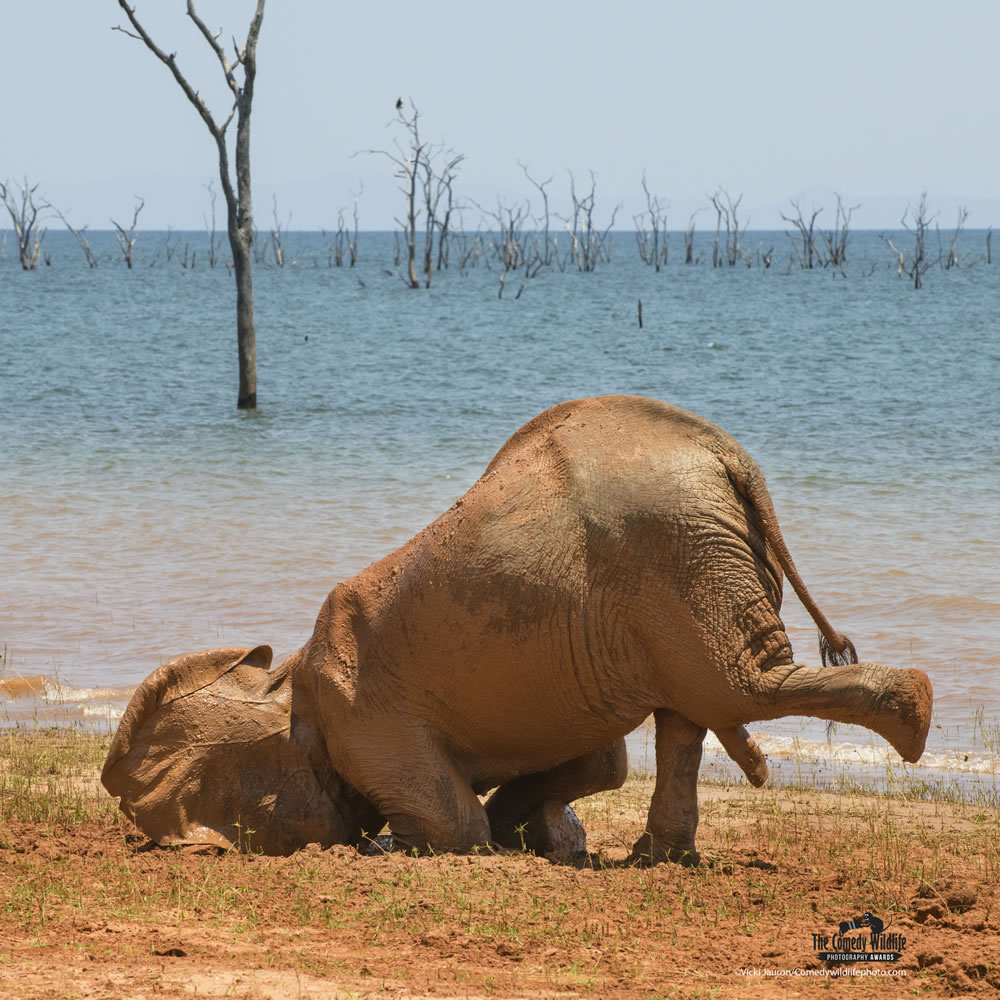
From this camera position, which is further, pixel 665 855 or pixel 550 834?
pixel 550 834

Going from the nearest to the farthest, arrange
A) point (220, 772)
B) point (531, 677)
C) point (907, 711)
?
point (907, 711) < point (531, 677) < point (220, 772)

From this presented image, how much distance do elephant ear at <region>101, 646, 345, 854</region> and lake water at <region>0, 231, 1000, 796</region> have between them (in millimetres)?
3284

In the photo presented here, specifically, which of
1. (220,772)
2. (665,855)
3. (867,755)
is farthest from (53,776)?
(867,755)

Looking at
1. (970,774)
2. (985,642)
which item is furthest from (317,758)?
(985,642)

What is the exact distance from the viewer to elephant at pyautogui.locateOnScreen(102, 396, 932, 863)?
182 inches

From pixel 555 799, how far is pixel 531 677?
86 cm

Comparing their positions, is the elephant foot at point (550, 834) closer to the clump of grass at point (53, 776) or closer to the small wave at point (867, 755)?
the clump of grass at point (53, 776)

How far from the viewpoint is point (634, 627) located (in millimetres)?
4734

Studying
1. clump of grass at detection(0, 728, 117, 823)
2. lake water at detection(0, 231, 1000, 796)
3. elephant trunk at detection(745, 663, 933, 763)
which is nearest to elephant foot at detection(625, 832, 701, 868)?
elephant trunk at detection(745, 663, 933, 763)

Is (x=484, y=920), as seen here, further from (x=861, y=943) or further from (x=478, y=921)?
(x=861, y=943)

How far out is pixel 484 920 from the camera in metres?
4.29

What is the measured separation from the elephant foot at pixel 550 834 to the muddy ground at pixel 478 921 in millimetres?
150

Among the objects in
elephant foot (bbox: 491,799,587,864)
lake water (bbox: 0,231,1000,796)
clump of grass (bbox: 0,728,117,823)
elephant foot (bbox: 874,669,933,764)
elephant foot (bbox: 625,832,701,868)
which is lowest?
lake water (bbox: 0,231,1000,796)

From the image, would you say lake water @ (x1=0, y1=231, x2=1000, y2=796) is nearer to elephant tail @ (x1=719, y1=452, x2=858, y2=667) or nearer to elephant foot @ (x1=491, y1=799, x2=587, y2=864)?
elephant foot @ (x1=491, y1=799, x2=587, y2=864)
